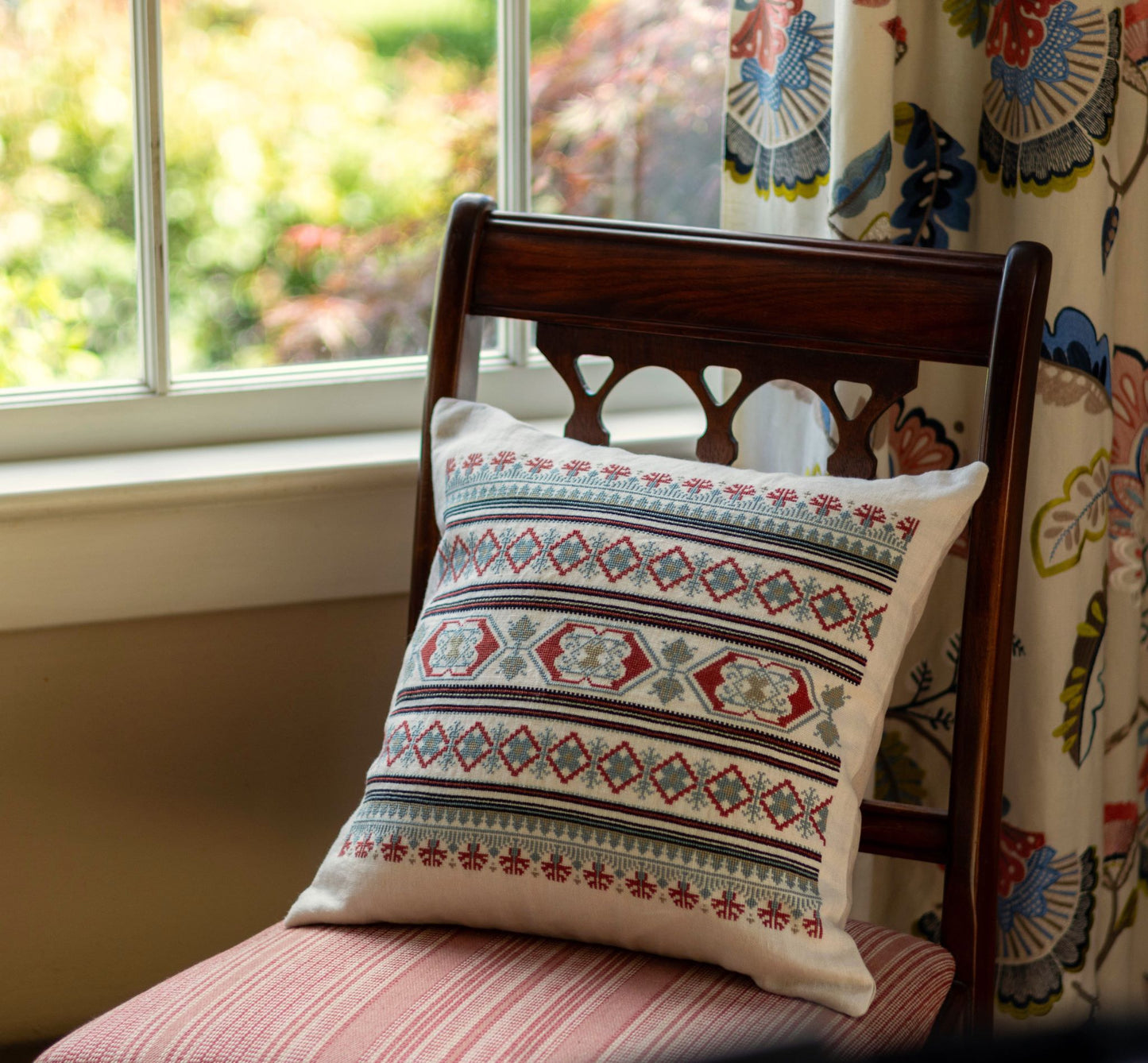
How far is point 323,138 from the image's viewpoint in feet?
4.54

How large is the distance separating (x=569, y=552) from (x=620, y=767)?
16 centimetres

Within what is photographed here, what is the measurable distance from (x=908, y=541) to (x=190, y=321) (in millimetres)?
803

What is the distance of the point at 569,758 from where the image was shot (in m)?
0.89

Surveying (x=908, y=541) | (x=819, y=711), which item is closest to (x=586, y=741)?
(x=819, y=711)

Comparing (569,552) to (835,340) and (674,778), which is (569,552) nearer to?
(674,778)

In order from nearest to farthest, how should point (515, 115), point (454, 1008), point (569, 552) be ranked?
point (454, 1008) < point (569, 552) < point (515, 115)

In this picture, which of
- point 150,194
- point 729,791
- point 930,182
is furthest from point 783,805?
point 150,194

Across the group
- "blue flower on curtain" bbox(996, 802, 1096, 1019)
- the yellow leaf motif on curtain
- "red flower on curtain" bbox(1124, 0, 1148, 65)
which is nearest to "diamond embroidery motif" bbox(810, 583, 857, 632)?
the yellow leaf motif on curtain

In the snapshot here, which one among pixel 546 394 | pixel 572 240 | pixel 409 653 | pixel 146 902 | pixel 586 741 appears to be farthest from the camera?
pixel 546 394

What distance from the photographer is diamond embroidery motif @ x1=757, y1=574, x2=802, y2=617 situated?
0.90 metres

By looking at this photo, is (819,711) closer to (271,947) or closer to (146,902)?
(271,947)

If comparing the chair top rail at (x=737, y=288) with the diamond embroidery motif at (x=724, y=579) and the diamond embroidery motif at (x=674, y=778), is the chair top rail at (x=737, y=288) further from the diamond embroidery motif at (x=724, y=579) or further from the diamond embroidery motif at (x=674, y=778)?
the diamond embroidery motif at (x=674, y=778)

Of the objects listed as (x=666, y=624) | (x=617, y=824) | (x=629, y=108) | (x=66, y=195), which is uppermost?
(x=629, y=108)

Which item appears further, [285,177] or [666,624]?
[285,177]
